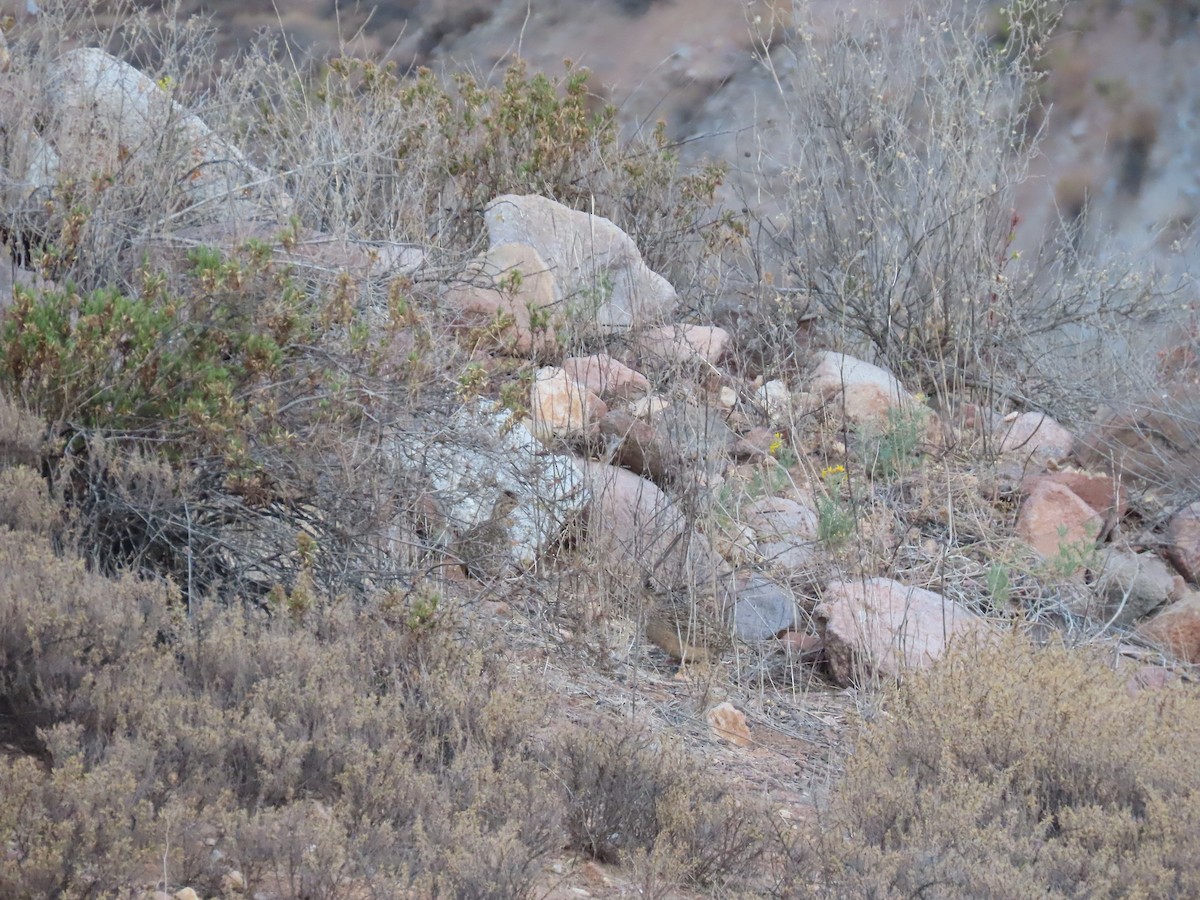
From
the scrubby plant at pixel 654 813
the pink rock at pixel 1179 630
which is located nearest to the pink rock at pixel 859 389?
the pink rock at pixel 1179 630

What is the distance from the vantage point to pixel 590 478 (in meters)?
4.49

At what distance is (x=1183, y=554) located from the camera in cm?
558

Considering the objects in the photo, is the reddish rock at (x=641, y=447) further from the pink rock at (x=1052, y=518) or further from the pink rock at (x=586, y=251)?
the pink rock at (x=1052, y=518)

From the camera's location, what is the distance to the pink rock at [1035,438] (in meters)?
6.25

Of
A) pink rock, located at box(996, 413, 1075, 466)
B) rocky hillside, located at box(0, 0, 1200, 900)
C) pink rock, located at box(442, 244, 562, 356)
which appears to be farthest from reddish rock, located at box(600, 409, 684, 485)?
pink rock, located at box(996, 413, 1075, 466)

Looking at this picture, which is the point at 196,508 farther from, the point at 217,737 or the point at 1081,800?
the point at 1081,800

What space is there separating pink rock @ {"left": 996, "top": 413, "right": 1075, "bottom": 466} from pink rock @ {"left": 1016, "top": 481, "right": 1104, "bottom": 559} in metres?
0.61

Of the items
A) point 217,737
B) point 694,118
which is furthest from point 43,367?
point 694,118

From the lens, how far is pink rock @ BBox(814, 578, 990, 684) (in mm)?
4039

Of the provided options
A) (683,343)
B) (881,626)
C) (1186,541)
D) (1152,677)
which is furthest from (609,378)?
(1186,541)

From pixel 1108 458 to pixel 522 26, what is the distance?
13.5ft

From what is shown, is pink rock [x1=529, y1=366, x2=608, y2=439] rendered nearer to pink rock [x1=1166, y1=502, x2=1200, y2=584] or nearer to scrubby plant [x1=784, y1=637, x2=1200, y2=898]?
scrubby plant [x1=784, y1=637, x2=1200, y2=898]

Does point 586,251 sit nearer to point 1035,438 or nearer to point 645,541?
point 645,541

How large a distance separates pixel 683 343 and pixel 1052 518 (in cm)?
178
